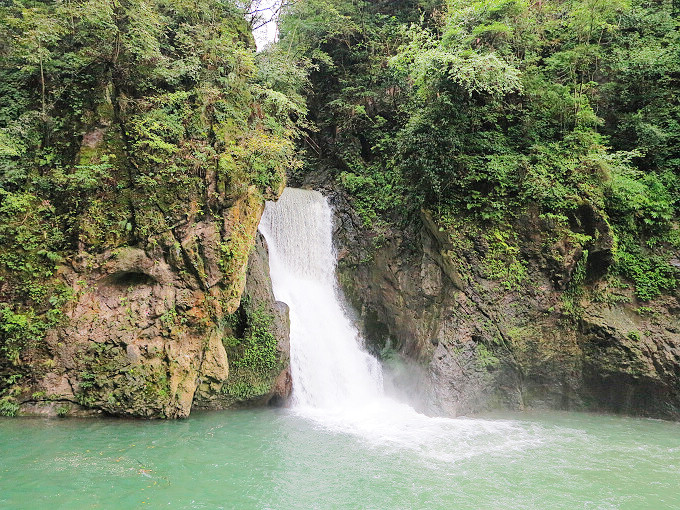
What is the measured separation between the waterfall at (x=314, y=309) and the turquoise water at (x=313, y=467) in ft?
7.34

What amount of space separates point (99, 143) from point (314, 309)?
7.34m

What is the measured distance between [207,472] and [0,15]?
455 inches

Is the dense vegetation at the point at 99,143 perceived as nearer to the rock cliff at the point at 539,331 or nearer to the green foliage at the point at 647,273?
the rock cliff at the point at 539,331

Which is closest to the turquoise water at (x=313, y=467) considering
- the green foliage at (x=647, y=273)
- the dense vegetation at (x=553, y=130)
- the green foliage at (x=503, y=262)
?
the green foliage at (x=647, y=273)

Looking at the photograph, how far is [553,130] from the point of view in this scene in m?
12.6

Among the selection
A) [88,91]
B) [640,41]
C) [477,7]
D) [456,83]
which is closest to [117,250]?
[88,91]

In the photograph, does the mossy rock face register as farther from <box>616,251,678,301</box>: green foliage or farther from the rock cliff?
<box>616,251,678,301</box>: green foliage

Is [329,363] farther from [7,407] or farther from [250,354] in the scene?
[7,407]

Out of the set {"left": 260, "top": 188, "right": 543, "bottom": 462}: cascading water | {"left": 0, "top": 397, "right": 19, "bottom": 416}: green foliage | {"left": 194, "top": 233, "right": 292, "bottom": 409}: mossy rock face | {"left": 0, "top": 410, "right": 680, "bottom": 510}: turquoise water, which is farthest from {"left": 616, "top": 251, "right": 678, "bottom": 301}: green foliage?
{"left": 0, "top": 397, "right": 19, "bottom": 416}: green foliage

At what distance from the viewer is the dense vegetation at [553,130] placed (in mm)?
11727

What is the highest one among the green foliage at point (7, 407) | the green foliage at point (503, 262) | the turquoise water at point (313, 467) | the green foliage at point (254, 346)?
the green foliage at point (503, 262)

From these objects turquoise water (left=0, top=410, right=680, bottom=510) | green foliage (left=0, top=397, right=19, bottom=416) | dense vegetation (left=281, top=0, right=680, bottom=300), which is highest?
dense vegetation (left=281, top=0, right=680, bottom=300)

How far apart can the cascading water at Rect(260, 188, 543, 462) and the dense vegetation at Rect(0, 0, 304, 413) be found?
353 centimetres

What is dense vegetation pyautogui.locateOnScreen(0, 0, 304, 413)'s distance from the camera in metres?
8.99
